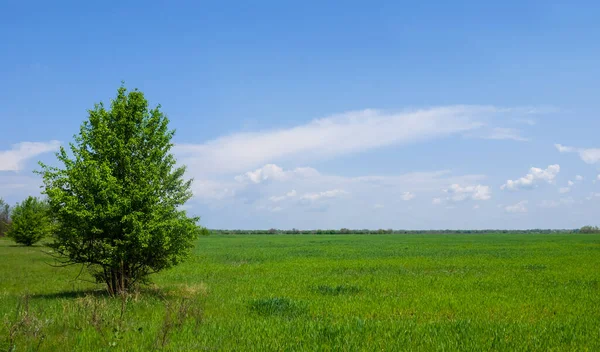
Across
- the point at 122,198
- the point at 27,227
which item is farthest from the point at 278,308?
the point at 27,227

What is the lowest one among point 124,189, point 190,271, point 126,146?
point 190,271

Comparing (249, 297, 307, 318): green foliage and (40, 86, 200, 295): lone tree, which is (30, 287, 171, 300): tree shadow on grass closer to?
(40, 86, 200, 295): lone tree

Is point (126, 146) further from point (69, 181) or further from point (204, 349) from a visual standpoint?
point (204, 349)

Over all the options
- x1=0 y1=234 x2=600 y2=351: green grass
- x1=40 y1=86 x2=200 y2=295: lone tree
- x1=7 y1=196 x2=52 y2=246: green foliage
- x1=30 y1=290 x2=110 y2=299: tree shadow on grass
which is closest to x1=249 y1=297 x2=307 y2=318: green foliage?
x1=0 y1=234 x2=600 y2=351: green grass

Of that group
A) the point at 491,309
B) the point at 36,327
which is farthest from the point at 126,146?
the point at 491,309

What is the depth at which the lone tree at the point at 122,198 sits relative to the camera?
1477 cm

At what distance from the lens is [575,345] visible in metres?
10.1

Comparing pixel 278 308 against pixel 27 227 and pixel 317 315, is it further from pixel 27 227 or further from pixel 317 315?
pixel 27 227

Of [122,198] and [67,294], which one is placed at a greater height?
[122,198]

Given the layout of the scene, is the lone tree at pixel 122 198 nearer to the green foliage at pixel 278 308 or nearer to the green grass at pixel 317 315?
the green grass at pixel 317 315

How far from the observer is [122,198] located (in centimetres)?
1473

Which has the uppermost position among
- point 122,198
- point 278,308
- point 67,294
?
point 122,198

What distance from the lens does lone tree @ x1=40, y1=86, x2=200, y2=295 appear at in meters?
14.8

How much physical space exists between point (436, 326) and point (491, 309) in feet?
14.0
